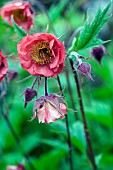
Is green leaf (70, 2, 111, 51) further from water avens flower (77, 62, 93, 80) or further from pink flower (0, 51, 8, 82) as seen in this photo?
pink flower (0, 51, 8, 82)

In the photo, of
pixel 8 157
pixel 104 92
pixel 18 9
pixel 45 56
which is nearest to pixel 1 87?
pixel 18 9

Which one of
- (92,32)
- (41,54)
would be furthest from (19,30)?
(92,32)

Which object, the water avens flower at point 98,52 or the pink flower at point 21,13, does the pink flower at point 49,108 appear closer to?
the water avens flower at point 98,52

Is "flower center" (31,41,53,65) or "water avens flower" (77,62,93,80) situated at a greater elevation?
"flower center" (31,41,53,65)

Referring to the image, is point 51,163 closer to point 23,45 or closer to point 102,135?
point 102,135

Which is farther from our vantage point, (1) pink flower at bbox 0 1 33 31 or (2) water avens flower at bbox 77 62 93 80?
(1) pink flower at bbox 0 1 33 31

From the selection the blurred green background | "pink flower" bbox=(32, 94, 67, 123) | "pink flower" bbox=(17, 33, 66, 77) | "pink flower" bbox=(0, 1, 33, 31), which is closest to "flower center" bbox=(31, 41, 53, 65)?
"pink flower" bbox=(17, 33, 66, 77)

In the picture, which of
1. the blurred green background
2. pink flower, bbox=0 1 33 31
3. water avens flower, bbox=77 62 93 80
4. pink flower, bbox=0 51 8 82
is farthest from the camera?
the blurred green background

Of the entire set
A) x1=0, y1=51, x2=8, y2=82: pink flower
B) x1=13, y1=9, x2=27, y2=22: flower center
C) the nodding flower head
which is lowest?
the nodding flower head

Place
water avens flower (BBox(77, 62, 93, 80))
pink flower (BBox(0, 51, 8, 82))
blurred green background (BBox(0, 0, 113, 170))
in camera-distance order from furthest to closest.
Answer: blurred green background (BBox(0, 0, 113, 170)) < pink flower (BBox(0, 51, 8, 82)) < water avens flower (BBox(77, 62, 93, 80))
